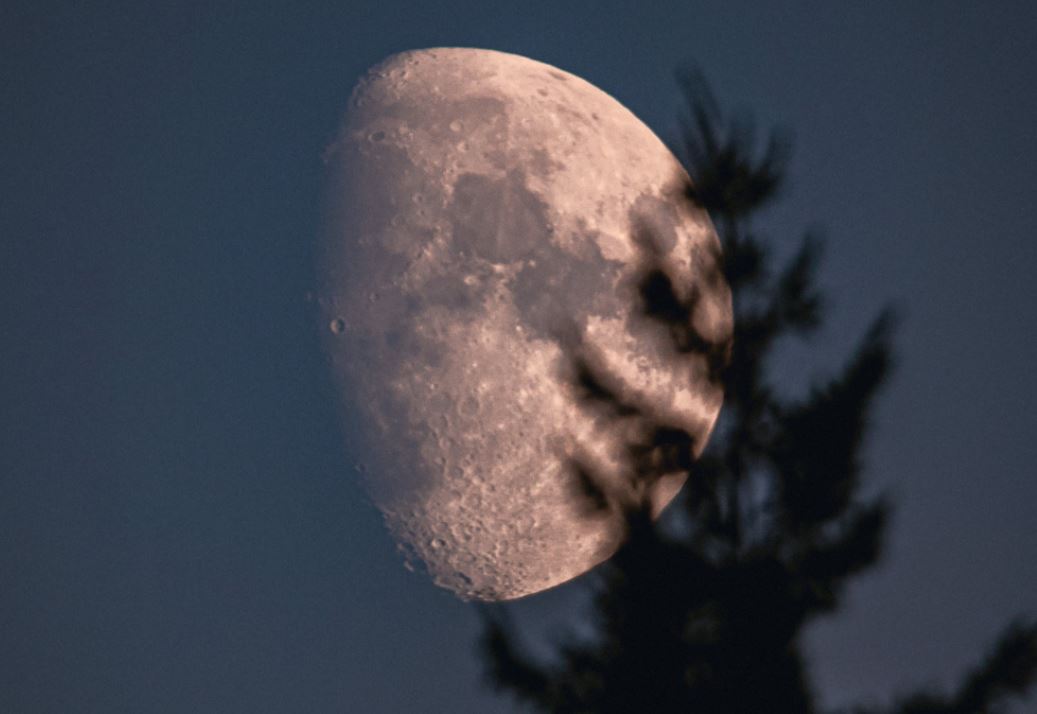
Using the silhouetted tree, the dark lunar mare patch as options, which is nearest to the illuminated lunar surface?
the dark lunar mare patch

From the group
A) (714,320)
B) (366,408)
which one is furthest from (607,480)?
(366,408)

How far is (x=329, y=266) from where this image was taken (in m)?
6.71

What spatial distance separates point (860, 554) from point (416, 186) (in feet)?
13.4

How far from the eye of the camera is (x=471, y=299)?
6367 millimetres

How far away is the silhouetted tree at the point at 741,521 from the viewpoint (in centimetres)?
395

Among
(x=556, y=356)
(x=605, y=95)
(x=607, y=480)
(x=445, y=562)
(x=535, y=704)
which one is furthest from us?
(x=605, y=95)

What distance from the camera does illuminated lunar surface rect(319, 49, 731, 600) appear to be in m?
6.40

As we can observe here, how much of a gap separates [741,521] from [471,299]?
2929mm

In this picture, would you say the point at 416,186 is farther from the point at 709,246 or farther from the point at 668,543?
the point at 668,543

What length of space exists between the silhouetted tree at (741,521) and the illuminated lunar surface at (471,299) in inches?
74.5

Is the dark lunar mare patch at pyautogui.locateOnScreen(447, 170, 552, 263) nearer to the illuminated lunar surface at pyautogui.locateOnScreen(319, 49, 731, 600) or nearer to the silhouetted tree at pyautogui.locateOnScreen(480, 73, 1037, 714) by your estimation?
the illuminated lunar surface at pyautogui.locateOnScreen(319, 49, 731, 600)

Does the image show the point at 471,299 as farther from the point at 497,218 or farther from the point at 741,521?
the point at 741,521

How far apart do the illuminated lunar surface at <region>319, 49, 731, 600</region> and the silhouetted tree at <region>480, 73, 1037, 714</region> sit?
189cm

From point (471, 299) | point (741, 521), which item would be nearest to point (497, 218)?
point (471, 299)
